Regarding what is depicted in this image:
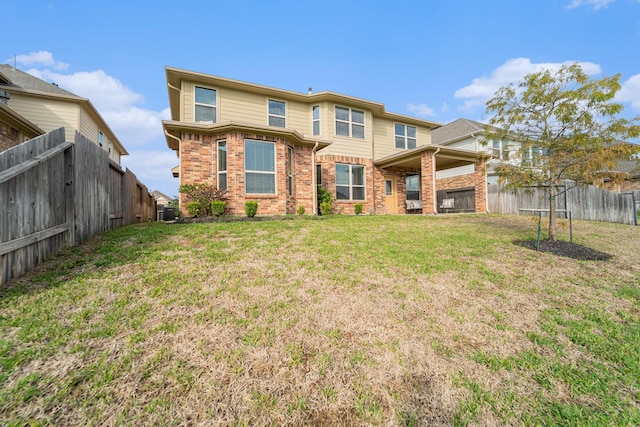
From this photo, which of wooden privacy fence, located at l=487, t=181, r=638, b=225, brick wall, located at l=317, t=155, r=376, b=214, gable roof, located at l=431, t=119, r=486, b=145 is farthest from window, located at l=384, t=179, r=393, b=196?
gable roof, located at l=431, t=119, r=486, b=145

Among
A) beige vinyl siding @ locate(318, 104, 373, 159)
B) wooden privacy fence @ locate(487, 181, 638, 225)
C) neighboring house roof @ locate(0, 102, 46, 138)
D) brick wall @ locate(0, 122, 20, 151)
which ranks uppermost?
beige vinyl siding @ locate(318, 104, 373, 159)

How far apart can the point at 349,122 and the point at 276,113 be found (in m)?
3.68

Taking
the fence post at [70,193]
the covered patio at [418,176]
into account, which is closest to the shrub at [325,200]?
the covered patio at [418,176]

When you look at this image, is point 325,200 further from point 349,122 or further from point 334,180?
point 349,122

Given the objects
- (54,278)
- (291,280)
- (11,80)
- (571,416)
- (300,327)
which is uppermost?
(11,80)

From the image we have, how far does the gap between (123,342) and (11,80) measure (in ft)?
49.4

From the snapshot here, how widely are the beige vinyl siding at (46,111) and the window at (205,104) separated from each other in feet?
16.2

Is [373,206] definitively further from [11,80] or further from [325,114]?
[11,80]

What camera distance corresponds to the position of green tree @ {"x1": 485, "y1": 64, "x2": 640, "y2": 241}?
507cm

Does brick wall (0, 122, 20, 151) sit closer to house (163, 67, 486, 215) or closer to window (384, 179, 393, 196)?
house (163, 67, 486, 215)

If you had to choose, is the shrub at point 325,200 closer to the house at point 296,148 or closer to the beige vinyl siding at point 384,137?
the house at point 296,148

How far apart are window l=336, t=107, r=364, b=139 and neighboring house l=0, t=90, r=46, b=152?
11.0 metres

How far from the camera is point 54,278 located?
307 cm

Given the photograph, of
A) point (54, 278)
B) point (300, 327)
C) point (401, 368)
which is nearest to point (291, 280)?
point (300, 327)
